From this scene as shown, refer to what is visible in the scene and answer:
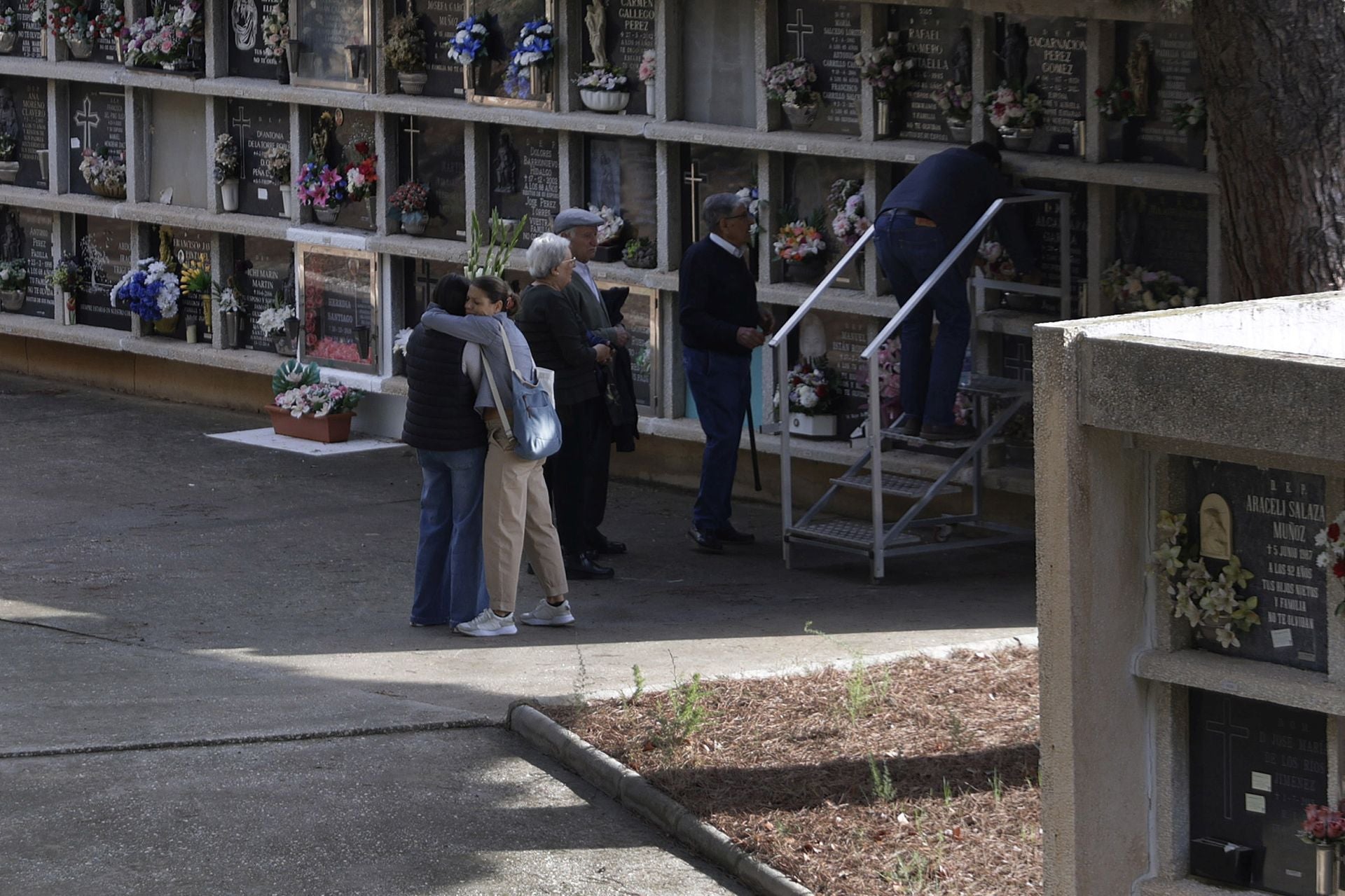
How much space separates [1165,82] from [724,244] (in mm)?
2127

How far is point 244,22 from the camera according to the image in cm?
1337

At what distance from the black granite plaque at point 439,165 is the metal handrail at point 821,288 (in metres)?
3.01

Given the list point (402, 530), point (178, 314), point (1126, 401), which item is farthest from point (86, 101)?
point (1126, 401)

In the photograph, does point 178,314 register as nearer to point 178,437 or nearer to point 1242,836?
point 178,437

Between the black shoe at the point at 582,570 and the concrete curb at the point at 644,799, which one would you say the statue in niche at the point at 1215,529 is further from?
the black shoe at the point at 582,570

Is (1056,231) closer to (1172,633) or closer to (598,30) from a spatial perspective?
(598,30)

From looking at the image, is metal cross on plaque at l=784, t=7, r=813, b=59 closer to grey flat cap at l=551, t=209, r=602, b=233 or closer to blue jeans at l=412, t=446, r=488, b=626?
grey flat cap at l=551, t=209, r=602, b=233

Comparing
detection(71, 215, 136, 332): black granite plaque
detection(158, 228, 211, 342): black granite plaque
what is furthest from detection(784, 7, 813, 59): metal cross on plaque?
detection(71, 215, 136, 332): black granite plaque

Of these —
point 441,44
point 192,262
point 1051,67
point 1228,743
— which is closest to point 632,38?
point 441,44

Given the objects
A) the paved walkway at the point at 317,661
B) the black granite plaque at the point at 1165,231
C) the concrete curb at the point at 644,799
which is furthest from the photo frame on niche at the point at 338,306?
the concrete curb at the point at 644,799

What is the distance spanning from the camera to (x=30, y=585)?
30.3 feet

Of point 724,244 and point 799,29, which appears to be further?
point 799,29

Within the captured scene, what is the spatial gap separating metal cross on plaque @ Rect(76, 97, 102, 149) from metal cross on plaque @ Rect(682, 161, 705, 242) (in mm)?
5236

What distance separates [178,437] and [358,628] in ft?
15.4
